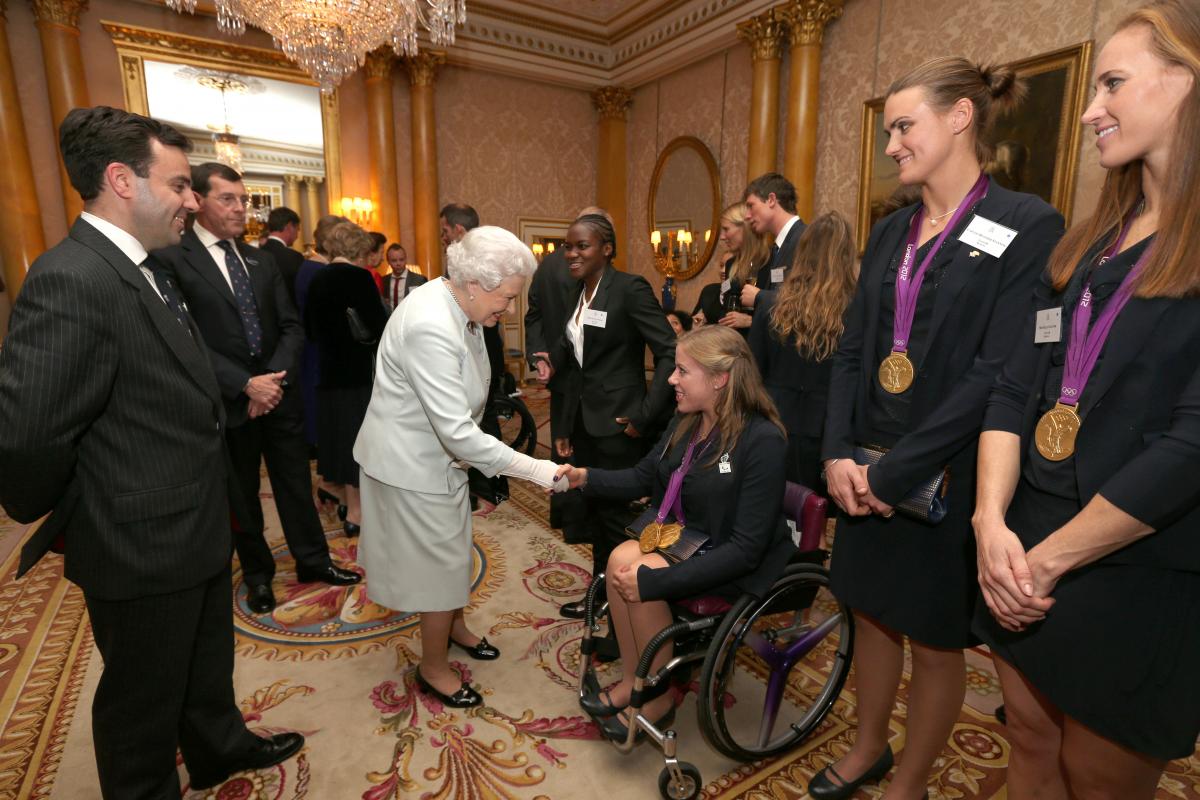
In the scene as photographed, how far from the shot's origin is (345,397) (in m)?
3.76

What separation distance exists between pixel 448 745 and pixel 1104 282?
7.71 ft

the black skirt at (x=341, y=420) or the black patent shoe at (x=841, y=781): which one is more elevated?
the black skirt at (x=341, y=420)

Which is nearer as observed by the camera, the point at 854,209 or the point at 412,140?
the point at 854,209

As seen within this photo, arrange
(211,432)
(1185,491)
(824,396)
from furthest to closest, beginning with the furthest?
(824,396)
(211,432)
(1185,491)

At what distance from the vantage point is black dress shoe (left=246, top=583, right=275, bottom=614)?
123 inches

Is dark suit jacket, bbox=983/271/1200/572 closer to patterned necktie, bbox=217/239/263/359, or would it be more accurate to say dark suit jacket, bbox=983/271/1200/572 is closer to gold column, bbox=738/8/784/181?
patterned necktie, bbox=217/239/263/359

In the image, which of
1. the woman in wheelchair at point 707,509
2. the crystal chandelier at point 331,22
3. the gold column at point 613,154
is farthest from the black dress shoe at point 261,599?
the gold column at point 613,154

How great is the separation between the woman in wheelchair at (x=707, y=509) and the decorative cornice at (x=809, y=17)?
20.5 ft

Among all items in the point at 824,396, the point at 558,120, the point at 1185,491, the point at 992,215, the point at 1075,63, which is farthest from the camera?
the point at 558,120

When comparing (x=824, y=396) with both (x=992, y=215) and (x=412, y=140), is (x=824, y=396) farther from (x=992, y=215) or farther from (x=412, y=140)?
(x=412, y=140)

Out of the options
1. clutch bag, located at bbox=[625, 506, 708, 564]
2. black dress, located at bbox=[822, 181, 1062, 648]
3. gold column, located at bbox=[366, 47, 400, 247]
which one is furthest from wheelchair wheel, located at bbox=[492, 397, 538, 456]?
gold column, located at bbox=[366, 47, 400, 247]

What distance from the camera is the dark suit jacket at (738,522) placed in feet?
6.18

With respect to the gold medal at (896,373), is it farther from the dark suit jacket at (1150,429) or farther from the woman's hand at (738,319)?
the woman's hand at (738,319)

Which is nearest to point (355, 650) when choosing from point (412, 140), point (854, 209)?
point (854, 209)
